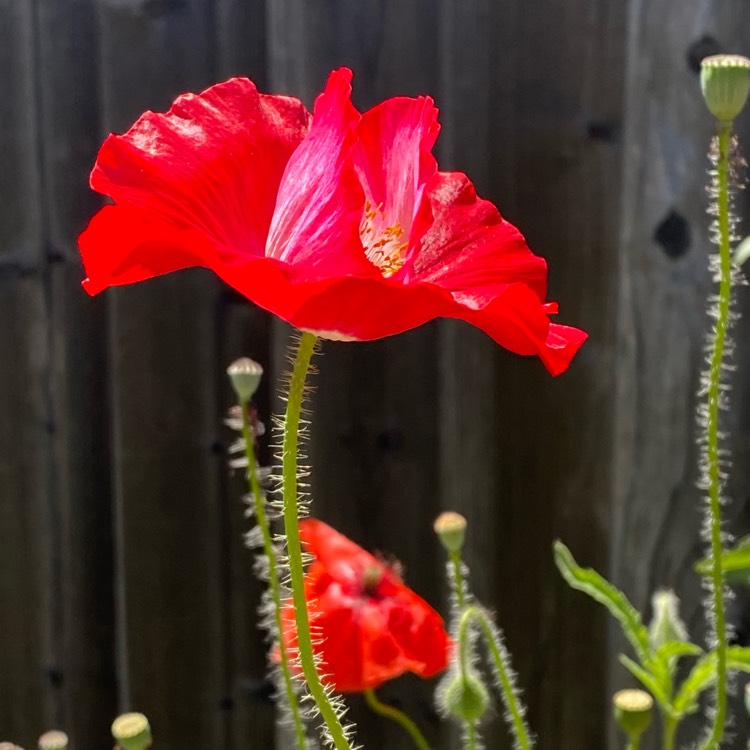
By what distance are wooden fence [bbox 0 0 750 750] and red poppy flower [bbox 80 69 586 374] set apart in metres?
0.60

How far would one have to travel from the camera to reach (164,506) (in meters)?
1.15

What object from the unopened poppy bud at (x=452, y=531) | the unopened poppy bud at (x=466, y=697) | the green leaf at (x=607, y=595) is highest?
the unopened poppy bud at (x=452, y=531)

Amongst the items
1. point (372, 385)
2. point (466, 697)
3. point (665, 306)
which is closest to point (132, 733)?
point (466, 697)

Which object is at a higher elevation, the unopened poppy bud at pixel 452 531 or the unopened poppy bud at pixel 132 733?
the unopened poppy bud at pixel 452 531

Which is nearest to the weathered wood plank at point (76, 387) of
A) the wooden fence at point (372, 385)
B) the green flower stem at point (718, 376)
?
the wooden fence at point (372, 385)

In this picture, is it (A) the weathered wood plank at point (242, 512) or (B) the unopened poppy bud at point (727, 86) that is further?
(A) the weathered wood plank at point (242, 512)

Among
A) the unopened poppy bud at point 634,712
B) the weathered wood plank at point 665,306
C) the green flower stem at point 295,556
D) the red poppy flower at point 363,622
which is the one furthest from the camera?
the weathered wood plank at point 665,306

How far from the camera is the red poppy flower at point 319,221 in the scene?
363mm

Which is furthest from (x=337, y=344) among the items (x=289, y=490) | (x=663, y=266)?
(x=289, y=490)

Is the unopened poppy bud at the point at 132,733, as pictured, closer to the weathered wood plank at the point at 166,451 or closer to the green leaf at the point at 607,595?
the green leaf at the point at 607,595

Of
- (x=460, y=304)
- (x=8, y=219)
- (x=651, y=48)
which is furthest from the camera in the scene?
(x=8, y=219)

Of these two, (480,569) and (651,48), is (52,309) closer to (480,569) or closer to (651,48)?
(480,569)

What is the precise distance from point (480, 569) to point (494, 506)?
81 millimetres

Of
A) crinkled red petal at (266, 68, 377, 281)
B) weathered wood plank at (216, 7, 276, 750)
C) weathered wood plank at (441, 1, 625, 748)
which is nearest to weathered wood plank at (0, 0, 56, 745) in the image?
weathered wood plank at (216, 7, 276, 750)
